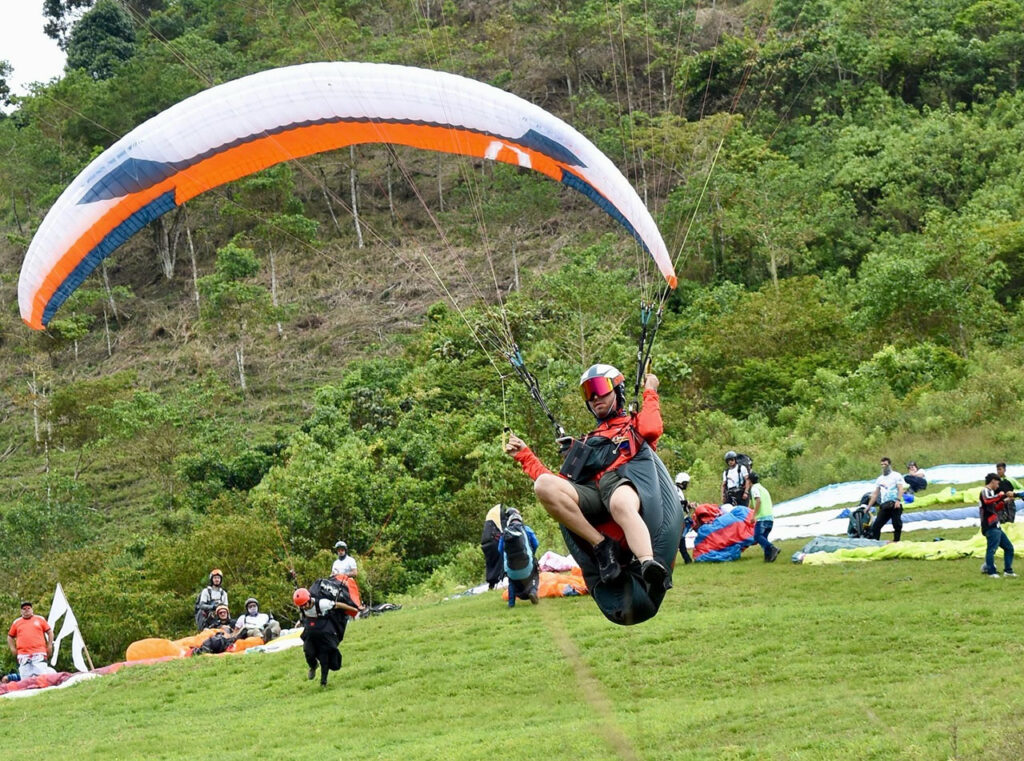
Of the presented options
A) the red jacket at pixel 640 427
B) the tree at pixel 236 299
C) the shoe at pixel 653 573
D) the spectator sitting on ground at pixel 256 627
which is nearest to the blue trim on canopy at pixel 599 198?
the red jacket at pixel 640 427

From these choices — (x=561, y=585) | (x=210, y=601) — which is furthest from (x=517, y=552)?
(x=210, y=601)

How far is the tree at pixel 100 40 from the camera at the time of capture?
2403 inches

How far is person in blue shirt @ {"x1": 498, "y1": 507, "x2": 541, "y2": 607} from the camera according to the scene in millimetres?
13633

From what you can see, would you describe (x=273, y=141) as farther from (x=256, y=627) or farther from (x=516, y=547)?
(x=256, y=627)

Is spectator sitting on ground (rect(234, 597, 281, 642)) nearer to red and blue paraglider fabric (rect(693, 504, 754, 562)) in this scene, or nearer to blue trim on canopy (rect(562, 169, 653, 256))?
red and blue paraglider fabric (rect(693, 504, 754, 562))

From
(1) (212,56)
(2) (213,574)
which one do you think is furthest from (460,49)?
(2) (213,574)

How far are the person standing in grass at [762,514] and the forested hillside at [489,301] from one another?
2.74 metres

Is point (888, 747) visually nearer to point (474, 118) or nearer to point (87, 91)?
point (474, 118)

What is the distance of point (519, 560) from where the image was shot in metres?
13.8

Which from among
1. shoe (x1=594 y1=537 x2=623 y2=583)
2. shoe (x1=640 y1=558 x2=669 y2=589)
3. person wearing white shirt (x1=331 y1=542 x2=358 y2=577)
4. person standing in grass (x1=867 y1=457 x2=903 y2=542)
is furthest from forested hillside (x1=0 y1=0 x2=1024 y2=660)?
shoe (x1=640 y1=558 x2=669 y2=589)

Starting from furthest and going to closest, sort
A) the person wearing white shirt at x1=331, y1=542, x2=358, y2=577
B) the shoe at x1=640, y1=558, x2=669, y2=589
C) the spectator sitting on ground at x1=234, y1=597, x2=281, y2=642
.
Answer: the spectator sitting on ground at x1=234, y1=597, x2=281, y2=642 → the person wearing white shirt at x1=331, y1=542, x2=358, y2=577 → the shoe at x1=640, y1=558, x2=669, y2=589

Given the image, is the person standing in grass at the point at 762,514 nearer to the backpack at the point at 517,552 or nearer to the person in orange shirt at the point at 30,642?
the backpack at the point at 517,552

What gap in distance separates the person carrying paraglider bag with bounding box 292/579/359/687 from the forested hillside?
397 cm

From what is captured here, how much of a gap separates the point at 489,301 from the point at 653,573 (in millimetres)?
35659
